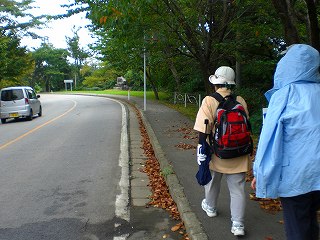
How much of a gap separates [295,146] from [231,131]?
1113 millimetres

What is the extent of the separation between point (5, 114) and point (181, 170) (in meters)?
14.2

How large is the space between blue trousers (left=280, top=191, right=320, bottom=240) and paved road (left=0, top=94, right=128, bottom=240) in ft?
7.44

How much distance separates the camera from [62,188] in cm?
609

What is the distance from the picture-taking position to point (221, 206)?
4.65 metres

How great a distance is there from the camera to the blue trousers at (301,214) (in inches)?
98.7

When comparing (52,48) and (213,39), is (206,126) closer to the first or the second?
(213,39)

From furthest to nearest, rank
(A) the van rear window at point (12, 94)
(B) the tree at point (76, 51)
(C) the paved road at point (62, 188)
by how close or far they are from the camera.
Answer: (B) the tree at point (76, 51)
(A) the van rear window at point (12, 94)
(C) the paved road at point (62, 188)

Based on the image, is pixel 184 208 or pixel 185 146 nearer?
pixel 184 208

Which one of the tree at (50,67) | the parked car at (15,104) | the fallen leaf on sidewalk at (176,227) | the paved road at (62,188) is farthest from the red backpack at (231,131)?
the tree at (50,67)

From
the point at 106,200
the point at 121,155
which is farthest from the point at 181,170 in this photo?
the point at 121,155

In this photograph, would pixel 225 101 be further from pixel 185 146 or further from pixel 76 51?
pixel 76 51

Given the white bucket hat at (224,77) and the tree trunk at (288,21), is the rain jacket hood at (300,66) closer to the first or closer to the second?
the white bucket hat at (224,77)

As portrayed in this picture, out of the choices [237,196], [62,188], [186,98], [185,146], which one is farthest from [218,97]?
[186,98]

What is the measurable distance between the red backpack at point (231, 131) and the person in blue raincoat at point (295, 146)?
0.97 meters
